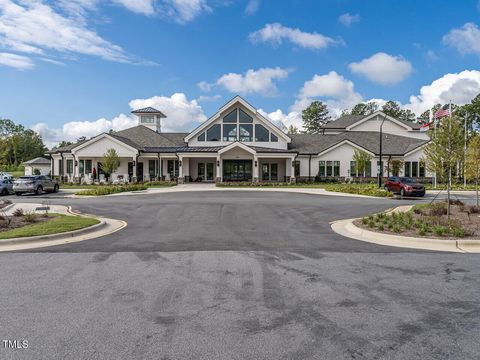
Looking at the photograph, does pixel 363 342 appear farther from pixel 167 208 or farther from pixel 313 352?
pixel 167 208

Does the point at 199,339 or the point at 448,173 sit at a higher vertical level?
the point at 448,173

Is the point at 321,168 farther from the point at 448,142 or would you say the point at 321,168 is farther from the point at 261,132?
the point at 448,142

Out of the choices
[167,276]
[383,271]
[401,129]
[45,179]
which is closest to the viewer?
[167,276]

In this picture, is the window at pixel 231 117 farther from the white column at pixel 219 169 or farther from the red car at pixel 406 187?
the red car at pixel 406 187

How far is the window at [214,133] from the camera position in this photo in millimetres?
41594

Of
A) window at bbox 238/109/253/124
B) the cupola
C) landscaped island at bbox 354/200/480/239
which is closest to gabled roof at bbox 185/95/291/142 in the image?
window at bbox 238/109/253/124

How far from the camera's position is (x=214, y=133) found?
41.7 m

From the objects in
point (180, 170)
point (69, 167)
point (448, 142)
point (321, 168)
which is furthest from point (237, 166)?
point (448, 142)

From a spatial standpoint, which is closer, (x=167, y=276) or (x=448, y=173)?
(x=167, y=276)

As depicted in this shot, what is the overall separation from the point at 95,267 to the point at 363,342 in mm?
5240

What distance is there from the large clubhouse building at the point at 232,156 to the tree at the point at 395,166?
0.55m

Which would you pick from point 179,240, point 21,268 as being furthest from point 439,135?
point 21,268

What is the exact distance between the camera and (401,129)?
167 ft

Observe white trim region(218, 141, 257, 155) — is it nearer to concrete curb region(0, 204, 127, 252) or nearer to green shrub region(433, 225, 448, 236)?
concrete curb region(0, 204, 127, 252)
